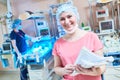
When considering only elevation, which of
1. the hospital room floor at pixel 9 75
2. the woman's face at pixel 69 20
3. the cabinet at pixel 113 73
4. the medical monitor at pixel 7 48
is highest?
the woman's face at pixel 69 20

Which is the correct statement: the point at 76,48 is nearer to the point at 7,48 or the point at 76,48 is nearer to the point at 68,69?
the point at 68,69

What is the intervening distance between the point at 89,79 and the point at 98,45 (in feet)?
0.83

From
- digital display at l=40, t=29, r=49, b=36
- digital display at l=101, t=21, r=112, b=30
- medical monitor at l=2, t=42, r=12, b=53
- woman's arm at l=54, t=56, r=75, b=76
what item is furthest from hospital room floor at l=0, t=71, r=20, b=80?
woman's arm at l=54, t=56, r=75, b=76

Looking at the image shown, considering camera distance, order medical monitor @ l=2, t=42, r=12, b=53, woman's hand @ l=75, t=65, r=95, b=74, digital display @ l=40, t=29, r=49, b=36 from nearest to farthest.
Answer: woman's hand @ l=75, t=65, r=95, b=74 < medical monitor @ l=2, t=42, r=12, b=53 < digital display @ l=40, t=29, r=49, b=36

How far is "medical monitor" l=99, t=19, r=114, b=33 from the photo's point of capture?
260 centimetres

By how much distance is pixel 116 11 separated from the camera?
2.79 metres

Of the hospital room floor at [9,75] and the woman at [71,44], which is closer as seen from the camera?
the woman at [71,44]

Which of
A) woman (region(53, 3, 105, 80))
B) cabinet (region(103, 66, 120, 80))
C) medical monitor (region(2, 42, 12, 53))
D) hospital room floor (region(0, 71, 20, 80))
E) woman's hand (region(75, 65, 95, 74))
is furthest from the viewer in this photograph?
hospital room floor (region(0, 71, 20, 80))

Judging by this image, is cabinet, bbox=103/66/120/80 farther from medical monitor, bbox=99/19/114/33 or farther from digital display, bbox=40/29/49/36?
digital display, bbox=40/29/49/36

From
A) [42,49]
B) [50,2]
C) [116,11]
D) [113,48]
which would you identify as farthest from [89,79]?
[50,2]

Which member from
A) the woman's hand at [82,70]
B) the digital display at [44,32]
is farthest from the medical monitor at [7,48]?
the woman's hand at [82,70]

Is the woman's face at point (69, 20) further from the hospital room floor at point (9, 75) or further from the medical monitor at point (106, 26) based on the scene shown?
the hospital room floor at point (9, 75)

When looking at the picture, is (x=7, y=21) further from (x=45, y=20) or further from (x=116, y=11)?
(x=116, y=11)

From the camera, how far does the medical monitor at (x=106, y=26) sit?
8.53 ft
